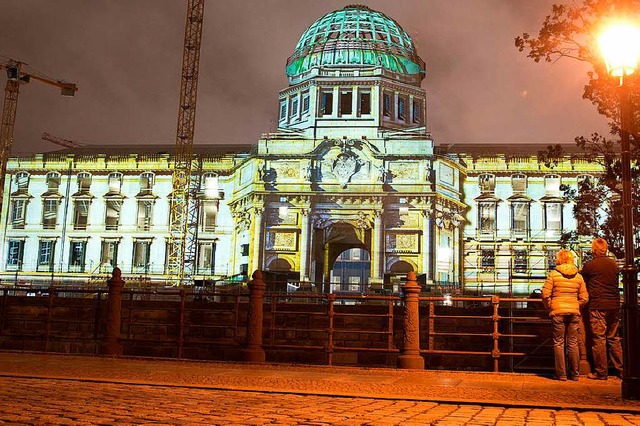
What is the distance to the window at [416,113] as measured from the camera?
7200 centimetres

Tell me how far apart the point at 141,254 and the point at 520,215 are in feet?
108

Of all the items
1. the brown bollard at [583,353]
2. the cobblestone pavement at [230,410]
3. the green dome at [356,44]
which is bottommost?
the cobblestone pavement at [230,410]

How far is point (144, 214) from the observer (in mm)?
68250

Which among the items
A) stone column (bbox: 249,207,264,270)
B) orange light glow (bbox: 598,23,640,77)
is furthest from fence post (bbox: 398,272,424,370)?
stone column (bbox: 249,207,264,270)

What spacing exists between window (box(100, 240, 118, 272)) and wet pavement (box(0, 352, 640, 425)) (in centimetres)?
5401

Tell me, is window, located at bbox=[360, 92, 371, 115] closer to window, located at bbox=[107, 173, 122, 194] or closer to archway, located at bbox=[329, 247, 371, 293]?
archway, located at bbox=[329, 247, 371, 293]

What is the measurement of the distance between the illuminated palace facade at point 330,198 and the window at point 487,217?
0.33 ft

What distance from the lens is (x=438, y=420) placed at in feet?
27.9

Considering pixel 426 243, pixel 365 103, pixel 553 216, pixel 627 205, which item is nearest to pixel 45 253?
pixel 365 103

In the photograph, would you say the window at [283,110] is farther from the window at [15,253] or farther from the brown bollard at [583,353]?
the brown bollard at [583,353]

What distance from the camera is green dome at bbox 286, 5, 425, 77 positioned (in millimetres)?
70875

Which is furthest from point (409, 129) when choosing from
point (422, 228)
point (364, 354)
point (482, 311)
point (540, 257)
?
point (364, 354)

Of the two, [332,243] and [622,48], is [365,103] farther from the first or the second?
[622,48]

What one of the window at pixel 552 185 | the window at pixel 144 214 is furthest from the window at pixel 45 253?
the window at pixel 552 185
